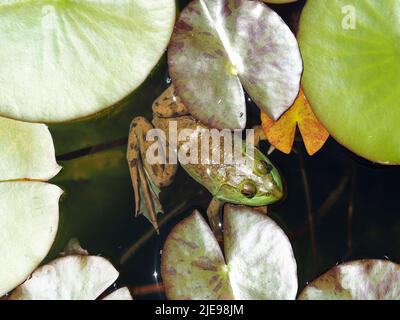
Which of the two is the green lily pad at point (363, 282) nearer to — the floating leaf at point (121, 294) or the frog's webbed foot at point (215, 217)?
the frog's webbed foot at point (215, 217)

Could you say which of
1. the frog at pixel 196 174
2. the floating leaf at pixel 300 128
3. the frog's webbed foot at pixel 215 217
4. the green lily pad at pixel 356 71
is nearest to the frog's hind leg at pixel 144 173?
the frog at pixel 196 174

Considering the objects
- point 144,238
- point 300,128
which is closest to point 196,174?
point 144,238

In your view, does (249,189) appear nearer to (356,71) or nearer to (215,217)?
(215,217)

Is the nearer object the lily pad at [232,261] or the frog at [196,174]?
the lily pad at [232,261]

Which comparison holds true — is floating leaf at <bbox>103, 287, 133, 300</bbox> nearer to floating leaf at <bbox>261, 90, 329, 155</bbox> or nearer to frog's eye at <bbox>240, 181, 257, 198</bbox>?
frog's eye at <bbox>240, 181, 257, 198</bbox>

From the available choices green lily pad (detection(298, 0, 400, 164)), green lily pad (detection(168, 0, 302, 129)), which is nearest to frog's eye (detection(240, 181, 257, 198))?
green lily pad (detection(168, 0, 302, 129))
